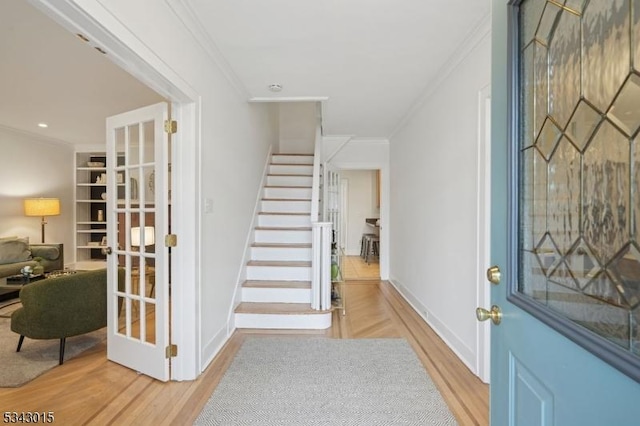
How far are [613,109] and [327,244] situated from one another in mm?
2772

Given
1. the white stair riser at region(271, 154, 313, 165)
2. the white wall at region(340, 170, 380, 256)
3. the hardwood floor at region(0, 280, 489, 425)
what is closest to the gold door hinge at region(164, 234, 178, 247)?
the hardwood floor at region(0, 280, 489, 425)

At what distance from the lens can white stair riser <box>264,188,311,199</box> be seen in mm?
4766

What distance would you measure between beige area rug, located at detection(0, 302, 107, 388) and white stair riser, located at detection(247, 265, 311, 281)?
1500 millimetres

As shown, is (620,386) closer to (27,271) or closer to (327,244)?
(327,244)

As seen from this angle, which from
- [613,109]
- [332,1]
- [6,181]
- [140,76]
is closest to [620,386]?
[613,109]

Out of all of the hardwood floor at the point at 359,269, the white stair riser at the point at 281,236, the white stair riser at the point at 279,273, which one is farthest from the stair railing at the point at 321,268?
the hardwood floor at the point at 359,269

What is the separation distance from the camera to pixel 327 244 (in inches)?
130

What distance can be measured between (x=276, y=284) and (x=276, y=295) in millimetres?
144

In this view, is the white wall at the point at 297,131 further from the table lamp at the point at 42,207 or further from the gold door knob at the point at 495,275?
the gold door knob at the point at 495,275

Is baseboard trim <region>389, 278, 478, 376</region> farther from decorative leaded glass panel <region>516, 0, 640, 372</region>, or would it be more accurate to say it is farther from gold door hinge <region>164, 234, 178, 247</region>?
gold door hinge <region>164, 234, 178, 247</region>

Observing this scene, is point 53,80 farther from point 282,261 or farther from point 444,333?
point 444,333

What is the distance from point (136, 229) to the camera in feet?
7.68

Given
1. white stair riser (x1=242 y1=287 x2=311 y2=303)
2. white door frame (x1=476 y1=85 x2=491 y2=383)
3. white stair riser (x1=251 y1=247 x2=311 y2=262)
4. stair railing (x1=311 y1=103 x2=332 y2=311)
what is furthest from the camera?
white stair riser (x1=251 y1=247 x2=311 y2=262)

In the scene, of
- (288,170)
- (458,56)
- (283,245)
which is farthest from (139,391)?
(288,170)
